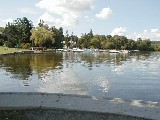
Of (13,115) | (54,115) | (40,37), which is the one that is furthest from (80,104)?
(40,37)

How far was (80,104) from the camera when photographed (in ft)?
43.8

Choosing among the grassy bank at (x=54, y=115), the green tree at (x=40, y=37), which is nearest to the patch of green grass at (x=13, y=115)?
the grassy bank at (x=54, y=115)

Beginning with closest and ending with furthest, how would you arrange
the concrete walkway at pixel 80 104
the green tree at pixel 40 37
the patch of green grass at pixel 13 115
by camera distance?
the patch of green grass at pixel 13 115 < the concrete walkway at pixel 80 104 < the green tree at pixel 40 37

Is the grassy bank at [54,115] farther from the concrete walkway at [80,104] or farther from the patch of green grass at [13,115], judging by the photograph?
the concrete walkway at [80,104]

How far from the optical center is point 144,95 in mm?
21484

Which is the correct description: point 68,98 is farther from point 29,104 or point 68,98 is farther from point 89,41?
point 89,41

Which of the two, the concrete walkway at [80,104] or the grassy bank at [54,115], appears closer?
the grassy bank at [54,115]

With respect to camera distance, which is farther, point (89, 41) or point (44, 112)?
point (89, 41)

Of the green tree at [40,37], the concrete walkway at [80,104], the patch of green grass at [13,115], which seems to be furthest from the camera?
the green tree at [40,37]

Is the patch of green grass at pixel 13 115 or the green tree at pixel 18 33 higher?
the green tree at pixel 18 33

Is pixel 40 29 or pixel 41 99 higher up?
pixel 40 29

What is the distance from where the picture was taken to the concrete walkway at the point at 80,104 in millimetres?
12352

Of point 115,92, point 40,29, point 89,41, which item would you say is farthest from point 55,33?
point 115,92

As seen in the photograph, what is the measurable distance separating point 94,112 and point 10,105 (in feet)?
12.3
